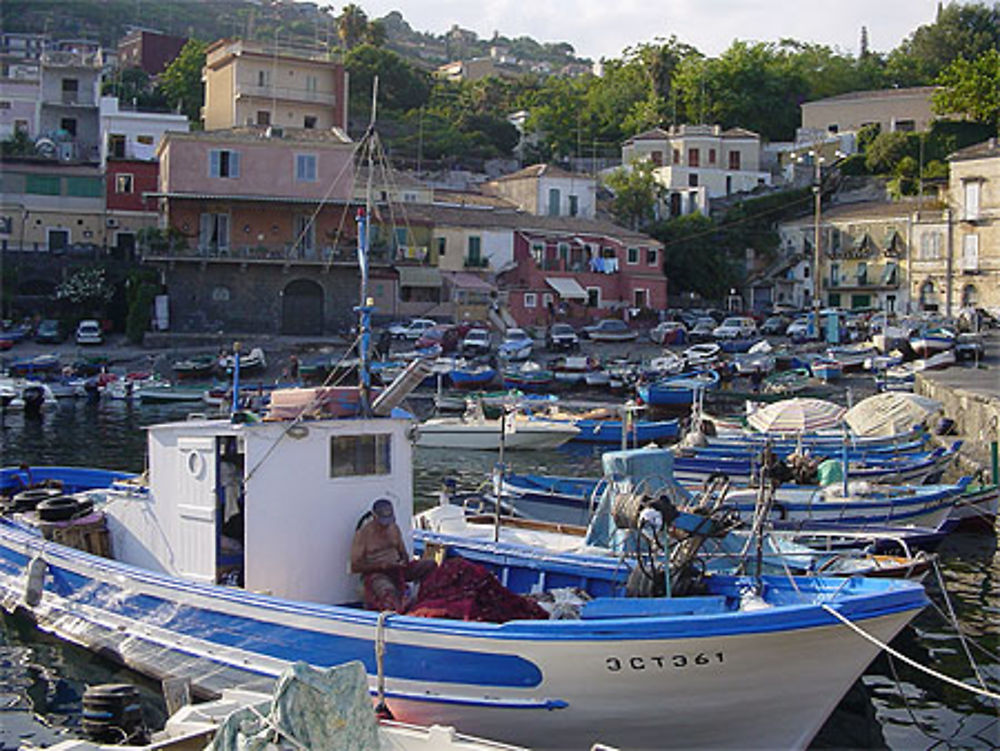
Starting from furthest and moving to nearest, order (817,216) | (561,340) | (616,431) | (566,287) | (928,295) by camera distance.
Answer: (928,295)
(566,287)
(817,216)
(561,340)
(616,431)

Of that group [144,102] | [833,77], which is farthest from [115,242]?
[833,77]

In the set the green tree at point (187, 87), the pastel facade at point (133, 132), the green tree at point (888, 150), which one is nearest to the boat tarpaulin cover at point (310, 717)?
the pastel facade at point (133, 132)

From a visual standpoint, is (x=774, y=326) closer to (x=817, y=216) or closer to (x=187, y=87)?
(x=817, y=216)

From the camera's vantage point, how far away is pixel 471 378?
149ft

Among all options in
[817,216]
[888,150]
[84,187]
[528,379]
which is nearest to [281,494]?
[528,379]

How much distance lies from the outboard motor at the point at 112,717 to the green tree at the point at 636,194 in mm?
63062

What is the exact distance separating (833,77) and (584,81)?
2402 centimetres

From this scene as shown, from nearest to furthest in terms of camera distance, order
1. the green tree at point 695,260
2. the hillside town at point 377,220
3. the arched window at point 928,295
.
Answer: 1. the hillside town at point 377,220
2. the arched window at point 928,295
3. the green tree at point 695,260

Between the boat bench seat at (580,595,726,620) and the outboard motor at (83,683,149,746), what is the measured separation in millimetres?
4583

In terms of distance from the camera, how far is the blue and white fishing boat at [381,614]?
1029 centimetres

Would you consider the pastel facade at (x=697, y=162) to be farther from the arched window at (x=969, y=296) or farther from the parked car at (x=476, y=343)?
the parked car at (x=476, y=343)

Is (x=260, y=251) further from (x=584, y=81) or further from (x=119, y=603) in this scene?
(x=584, y=81)

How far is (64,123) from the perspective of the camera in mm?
72438

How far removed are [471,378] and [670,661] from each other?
116ft
